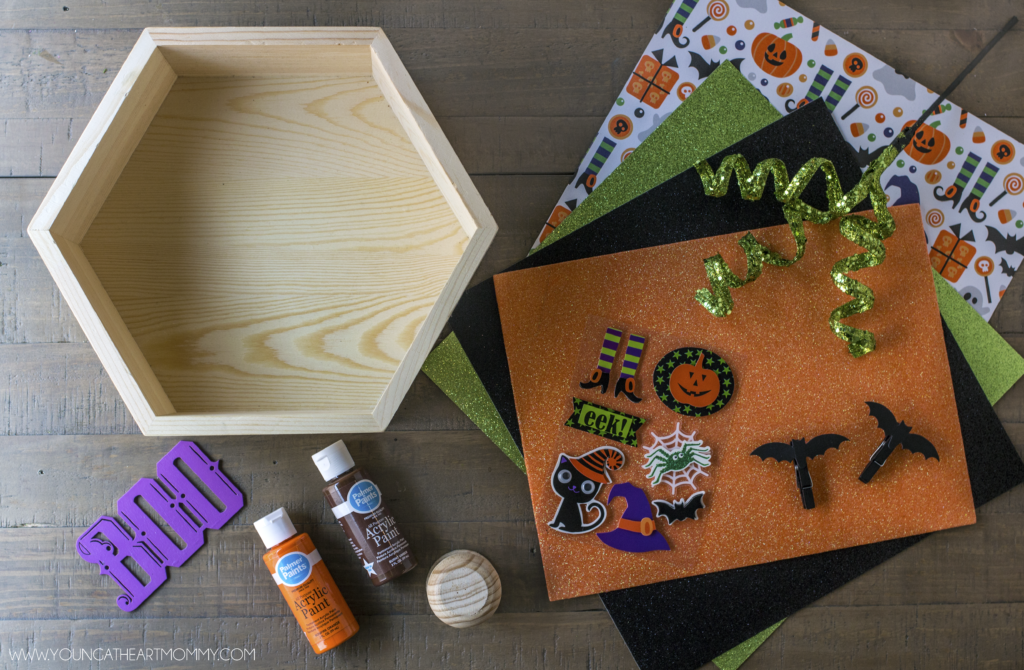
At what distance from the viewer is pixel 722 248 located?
0.66 meters

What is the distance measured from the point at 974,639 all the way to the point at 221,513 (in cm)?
87

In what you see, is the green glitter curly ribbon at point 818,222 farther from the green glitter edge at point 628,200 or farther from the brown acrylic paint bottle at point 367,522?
the brown acrylic paint bottle at point 367,522

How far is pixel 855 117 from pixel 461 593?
2.27ft

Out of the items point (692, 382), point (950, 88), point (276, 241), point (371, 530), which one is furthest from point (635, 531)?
point (950, 88)

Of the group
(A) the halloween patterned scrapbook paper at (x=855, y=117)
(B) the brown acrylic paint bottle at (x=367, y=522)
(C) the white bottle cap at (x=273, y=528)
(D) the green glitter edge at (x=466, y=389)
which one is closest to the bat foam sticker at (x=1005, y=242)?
(A) the halloween patterned scrapbook paper at (x=855, y=117)

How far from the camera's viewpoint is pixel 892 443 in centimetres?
64

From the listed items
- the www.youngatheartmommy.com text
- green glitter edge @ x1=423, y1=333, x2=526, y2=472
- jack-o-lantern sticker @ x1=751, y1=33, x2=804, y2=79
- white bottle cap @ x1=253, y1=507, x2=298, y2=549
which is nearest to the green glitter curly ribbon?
jack-o-lantern sticker @ x1=751, y1=33, x2=804, y2=79

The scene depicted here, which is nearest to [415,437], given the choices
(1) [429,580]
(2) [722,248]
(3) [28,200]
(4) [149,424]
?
(1) [429,580]

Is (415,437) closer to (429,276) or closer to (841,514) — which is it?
(429,276)

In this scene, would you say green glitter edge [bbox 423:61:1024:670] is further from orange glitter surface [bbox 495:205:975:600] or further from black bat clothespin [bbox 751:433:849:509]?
black bat clothespin [bbox 751:433:849:509]

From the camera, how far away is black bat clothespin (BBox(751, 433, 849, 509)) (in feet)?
2.09

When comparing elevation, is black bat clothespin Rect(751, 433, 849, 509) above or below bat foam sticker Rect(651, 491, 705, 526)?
above

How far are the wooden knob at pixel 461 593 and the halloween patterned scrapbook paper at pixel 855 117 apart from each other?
40 centimetres

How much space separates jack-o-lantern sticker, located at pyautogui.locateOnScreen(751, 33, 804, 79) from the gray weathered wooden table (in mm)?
130
